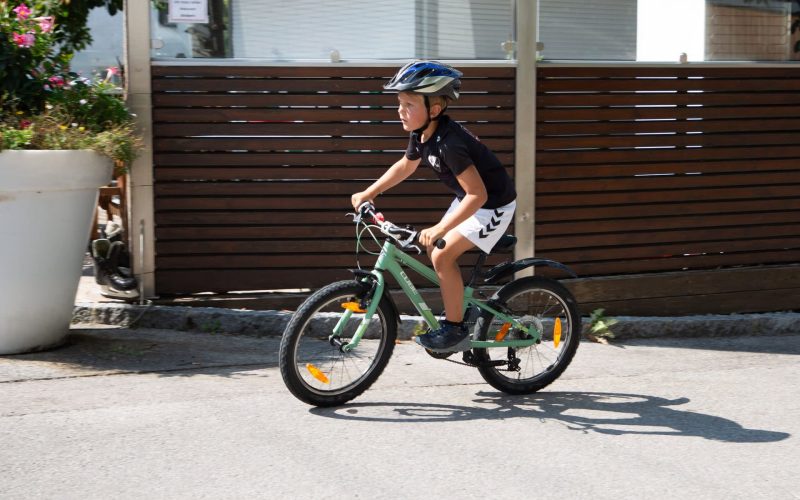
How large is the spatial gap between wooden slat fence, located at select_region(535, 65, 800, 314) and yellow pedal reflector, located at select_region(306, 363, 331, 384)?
2.86 metres

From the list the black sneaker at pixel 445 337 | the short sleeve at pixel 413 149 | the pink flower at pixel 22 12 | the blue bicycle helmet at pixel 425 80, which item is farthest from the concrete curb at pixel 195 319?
the blue bicycle helmet at pixel 425 80

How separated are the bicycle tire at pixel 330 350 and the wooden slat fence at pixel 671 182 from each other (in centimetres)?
261

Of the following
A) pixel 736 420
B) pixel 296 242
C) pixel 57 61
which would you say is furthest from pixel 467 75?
pixel 736 420

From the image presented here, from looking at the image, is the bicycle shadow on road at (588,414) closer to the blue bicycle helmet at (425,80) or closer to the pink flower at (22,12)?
the blue bicycle helmet at (425,80)

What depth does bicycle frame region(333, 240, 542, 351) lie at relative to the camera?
548 centimetres

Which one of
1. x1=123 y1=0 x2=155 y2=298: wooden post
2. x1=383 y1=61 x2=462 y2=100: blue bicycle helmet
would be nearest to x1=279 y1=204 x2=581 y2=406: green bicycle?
x1=383 y1=61 x2=462 y2=100: blue bicycle helmet

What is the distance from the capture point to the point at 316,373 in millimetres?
5469

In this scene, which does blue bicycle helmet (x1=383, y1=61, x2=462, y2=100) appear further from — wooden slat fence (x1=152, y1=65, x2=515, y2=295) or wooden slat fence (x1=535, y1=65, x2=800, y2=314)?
wooden slat fence (x1=535, y1=65, x2=800, y2=314)

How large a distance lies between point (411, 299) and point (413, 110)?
3.38 feet

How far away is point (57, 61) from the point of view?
7.08 m

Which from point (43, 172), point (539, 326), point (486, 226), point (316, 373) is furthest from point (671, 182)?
point (43, 172)

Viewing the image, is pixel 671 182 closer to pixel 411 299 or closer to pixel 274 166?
pixel 274 166

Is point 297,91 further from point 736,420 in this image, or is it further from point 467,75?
point 736,420

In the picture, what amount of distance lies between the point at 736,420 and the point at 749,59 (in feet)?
12.8
